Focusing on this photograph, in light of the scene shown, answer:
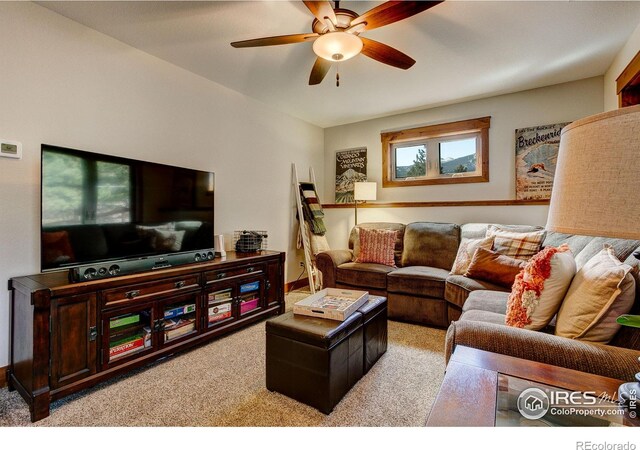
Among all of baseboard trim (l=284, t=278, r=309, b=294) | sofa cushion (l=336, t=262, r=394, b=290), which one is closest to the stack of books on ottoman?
sofa cushion (l=336, t=262, r=394, b=290)

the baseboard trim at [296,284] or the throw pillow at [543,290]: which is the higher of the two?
the throw pillow at [543,290]

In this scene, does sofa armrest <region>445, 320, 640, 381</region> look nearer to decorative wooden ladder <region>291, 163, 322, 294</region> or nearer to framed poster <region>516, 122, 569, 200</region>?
framed poster <region>516, 122, 569, 200</region>

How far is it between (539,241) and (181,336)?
312 cm

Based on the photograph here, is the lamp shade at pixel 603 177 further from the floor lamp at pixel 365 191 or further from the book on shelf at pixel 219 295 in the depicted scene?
the floor lamp at pixel 365 191

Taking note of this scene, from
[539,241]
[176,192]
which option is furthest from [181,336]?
[539,241]

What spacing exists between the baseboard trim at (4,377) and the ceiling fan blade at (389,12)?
306 centimetres

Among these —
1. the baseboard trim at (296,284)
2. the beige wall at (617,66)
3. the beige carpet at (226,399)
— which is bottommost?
the beige carpet at (226,399)

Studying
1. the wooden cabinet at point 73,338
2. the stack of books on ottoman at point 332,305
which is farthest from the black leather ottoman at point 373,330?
the wooden cabinet at point 73,338

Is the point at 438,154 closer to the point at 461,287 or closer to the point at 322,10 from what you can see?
the point at 461,287

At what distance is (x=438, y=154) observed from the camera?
394 centimetres

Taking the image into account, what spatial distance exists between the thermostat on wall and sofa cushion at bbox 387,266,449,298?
121 inches

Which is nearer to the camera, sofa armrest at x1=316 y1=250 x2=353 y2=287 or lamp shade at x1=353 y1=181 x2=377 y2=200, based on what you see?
sofa armrest at x1=316 y1=250 x2=353 y2=287

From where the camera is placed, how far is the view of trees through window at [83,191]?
1805 millimetres

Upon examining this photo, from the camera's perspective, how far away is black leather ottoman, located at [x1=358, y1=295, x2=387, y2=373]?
2.00m
